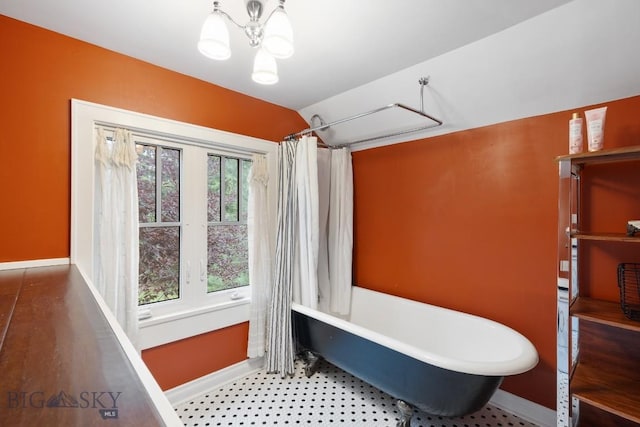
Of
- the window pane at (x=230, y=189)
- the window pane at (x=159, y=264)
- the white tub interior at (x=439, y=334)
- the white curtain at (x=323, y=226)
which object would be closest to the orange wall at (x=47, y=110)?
the window pane at (x=159, y=264)

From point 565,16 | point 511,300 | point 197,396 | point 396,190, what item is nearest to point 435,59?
point 565,16

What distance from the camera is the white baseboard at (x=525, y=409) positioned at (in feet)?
6.08

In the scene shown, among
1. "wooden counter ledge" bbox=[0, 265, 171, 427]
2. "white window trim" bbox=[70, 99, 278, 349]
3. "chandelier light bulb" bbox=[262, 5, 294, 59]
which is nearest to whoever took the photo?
"wooden counter ledge" bbox=[0, 265, 171, 427]

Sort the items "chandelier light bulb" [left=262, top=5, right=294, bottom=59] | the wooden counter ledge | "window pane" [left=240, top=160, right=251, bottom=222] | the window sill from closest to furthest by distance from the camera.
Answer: the wooden counter ledge
"chandelier light bulb" [left=262, top=5, right=294, bottom=59]
the window sill
"window pane" [left=240, top=160, right=251, bottom=222]

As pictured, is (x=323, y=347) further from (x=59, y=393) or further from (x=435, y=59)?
(x=435, y=59)

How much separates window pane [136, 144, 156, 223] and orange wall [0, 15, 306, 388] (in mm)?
292

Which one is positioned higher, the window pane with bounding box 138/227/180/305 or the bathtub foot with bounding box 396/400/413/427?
the window pane with bounding box 138/227/180/305

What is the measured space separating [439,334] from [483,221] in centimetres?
93

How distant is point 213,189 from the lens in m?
2.42

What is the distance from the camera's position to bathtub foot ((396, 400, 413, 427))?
176 cm

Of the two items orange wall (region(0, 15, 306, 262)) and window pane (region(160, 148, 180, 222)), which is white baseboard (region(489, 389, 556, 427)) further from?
orange wall (region(0, 15, 306, 262))

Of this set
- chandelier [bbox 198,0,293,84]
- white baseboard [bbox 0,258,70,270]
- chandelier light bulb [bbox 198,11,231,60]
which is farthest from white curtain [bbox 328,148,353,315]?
white baseboard [bbox 0,258,70,270]

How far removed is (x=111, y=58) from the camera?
5.99 feet

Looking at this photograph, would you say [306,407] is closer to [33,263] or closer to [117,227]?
[117,227]
